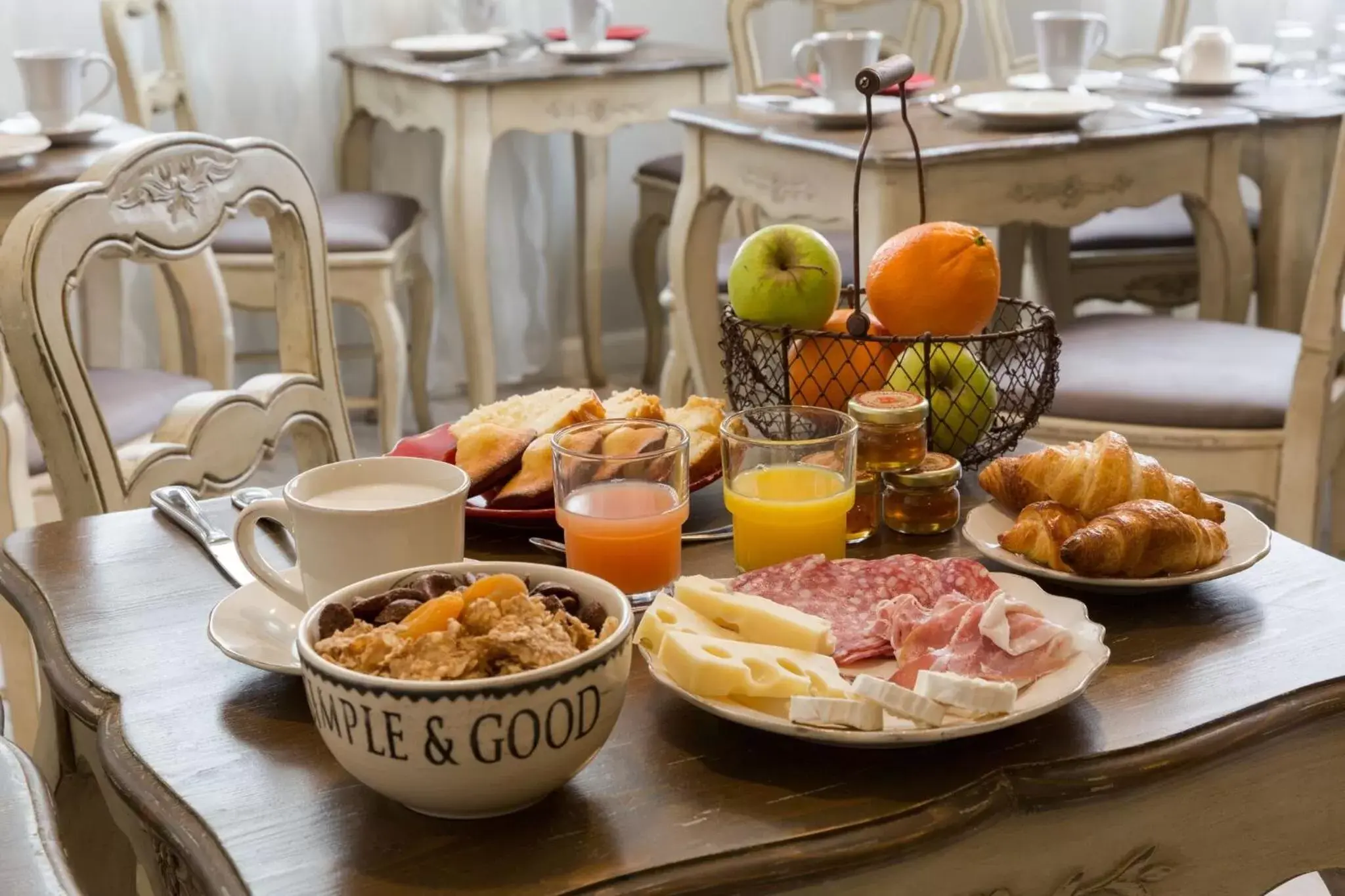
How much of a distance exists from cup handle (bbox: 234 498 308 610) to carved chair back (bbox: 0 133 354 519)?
1.44 ft

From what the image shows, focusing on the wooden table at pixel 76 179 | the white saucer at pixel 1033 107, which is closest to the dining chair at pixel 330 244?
the wooden table at pixel 76 179

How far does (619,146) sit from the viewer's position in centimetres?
392

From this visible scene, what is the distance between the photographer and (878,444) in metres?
1.02

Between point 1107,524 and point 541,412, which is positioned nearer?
point 1107,524

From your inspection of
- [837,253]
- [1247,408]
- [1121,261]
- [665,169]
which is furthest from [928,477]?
[665,169]

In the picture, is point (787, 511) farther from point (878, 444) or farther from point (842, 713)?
point (842, 713)

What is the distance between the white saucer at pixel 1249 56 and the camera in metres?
2.80

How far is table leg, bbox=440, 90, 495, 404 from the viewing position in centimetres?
302

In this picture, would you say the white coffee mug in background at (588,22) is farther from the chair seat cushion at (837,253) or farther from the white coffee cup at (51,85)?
the white coffee cup at (51,85)

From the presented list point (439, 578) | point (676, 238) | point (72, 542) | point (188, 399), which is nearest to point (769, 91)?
point (676, 238)

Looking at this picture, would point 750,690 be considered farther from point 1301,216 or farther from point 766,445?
point 1301,216

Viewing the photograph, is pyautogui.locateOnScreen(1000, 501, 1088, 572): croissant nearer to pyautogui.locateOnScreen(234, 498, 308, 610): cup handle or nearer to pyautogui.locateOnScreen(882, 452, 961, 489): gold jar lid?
pyautogui.locateOnScreen(882, 452, 961, 489): gold jar lid

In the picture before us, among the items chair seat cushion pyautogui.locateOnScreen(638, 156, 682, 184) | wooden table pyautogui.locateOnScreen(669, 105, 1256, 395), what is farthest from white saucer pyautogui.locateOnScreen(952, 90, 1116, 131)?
chair seat cushion pyautogui.locateOnScreen(638, 156, 682, 184)

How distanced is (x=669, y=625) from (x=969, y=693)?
17cm
